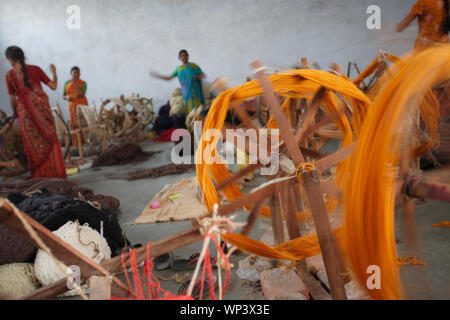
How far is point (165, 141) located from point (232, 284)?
7.78m

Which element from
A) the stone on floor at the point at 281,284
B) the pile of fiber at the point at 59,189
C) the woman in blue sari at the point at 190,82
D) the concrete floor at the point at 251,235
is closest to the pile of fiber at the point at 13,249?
the concrete floor at the point at 251,235

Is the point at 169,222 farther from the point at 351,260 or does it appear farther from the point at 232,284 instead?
the point at 351,260

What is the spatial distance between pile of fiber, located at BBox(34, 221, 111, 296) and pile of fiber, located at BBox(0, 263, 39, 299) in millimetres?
77

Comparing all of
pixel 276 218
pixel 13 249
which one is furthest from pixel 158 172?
pixel 276 218

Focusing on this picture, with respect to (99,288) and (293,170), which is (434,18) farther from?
(99,288)

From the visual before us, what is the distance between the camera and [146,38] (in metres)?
11.7

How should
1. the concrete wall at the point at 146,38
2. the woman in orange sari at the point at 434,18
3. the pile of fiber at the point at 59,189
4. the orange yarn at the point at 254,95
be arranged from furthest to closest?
A: the concrete wall at the point at 146,38, the pile of fiber at the point at 59,189, the woman in orange sari at the point at 434,18, the orange yarn at the point at 254,95

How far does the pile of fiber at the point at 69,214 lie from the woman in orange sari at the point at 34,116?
7.69 ft

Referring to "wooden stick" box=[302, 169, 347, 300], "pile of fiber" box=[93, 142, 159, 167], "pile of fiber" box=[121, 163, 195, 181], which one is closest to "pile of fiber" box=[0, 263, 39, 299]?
"wooden stick" box=[302, 169, 347, 300]

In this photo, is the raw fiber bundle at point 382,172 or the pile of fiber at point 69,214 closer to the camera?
Answer: the raw fiber bundle at point 382,172

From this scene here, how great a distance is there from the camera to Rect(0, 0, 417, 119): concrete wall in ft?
34.3

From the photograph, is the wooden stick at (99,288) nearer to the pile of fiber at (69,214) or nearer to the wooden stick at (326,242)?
the wooden stick at (326,242)

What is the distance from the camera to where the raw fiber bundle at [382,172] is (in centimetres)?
131

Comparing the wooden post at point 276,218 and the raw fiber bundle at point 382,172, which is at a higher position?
the raw fiber bundle at point 382,172
